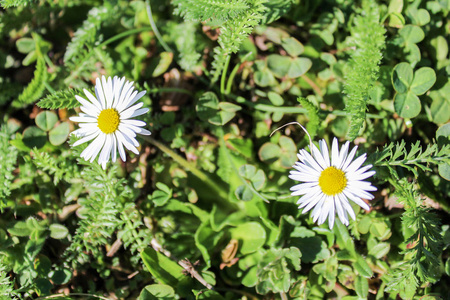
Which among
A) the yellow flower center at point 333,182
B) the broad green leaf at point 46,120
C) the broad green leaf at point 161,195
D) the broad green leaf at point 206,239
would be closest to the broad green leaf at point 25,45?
the broad green leaf at point 46,120

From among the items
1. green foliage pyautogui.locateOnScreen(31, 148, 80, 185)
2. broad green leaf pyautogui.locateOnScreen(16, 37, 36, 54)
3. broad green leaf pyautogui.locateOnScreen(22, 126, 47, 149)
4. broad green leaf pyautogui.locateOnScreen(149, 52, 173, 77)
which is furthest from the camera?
broad green leaf pyautogui.locateOnScreen(16, 37, 36, 54)

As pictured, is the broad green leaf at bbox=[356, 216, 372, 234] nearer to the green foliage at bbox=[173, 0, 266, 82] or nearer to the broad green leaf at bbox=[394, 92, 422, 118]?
the broad green leaf at bbox=[394, 92, 422, 118]

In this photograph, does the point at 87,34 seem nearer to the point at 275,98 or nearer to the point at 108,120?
the point at 108,120

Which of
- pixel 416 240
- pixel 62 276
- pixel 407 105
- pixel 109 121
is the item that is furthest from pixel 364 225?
pixel 62 276

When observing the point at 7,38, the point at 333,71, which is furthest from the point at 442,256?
the point at 7,38

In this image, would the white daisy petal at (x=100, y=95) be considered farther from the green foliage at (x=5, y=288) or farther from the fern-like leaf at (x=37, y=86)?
the green foliage at (x=5, y=288)

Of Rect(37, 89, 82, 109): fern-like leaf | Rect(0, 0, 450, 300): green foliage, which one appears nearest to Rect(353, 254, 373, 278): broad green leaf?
Rect(0, 0, 450, 300): green foliage

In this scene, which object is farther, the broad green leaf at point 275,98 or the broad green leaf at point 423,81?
the broad green leaf at point 275,98
